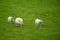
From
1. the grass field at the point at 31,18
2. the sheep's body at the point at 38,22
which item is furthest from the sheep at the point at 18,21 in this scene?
the sheep's body at the point at 38,22

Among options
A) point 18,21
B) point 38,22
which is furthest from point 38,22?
point 18,21

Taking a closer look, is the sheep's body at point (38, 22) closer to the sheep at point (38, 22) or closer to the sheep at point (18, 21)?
the sheep at point (38, 22)

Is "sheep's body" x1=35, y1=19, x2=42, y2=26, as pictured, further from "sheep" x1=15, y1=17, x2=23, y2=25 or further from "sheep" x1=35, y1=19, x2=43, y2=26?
"sheep" x1=15, y1=17, x2=23, y2=25

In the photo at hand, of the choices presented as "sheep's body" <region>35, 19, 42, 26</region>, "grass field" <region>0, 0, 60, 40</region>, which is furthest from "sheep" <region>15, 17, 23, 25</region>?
"sheep's body" <region>35, 19, 42, 26</region>

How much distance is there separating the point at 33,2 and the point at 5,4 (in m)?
Result: 0.40

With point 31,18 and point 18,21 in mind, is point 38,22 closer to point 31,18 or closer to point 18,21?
point 31,18

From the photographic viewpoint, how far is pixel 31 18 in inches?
83.4

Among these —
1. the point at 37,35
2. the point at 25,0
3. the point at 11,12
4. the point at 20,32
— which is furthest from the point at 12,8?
the point at 37,35

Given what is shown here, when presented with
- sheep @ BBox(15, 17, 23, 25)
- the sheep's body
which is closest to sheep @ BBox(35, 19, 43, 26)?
the sheep's body

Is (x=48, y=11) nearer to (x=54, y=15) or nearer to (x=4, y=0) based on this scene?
(x=54, y=15)

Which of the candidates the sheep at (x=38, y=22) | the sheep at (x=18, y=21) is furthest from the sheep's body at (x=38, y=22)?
the sheep at (x=18, y=21)

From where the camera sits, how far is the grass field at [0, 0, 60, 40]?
Result: 6.38ft

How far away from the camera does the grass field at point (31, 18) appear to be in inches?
76.6

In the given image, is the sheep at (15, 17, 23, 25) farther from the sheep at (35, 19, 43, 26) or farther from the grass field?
the sheep at (35, 19, 43, 26)
